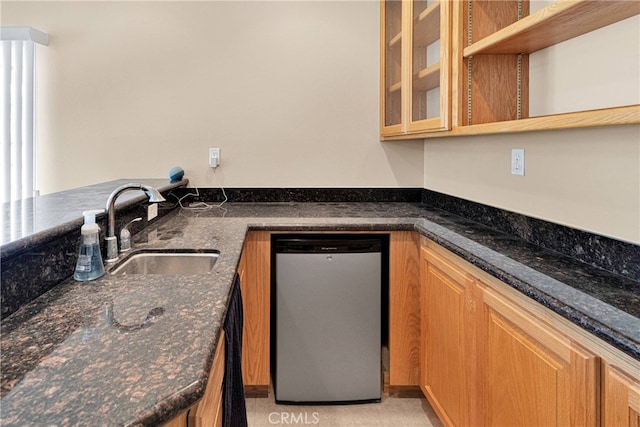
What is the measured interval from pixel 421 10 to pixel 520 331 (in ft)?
5.32

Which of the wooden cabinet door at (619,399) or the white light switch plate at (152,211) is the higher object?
the white light switch plate at (152,211)

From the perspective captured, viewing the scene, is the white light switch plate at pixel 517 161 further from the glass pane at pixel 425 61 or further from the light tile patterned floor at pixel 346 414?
the light tile patterned floor at pixel 346 414

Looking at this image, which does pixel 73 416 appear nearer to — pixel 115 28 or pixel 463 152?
pixel 463 152

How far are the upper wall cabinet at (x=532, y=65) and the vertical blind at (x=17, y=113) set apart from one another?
2445 mm

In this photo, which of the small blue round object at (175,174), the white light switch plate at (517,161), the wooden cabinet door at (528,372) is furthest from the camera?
the small blue round object at (175,174)

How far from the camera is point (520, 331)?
1247mm

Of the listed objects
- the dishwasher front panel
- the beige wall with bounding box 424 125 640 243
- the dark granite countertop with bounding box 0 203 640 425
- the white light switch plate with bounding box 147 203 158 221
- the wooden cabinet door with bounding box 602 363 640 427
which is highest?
the beige wall with bounding box 424 125 640 243

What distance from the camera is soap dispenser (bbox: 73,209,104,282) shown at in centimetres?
124

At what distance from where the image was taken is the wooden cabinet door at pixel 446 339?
1.61 meters

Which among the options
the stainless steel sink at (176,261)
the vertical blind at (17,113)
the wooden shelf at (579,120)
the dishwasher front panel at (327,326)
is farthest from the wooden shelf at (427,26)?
the vertical blind at (17,113)

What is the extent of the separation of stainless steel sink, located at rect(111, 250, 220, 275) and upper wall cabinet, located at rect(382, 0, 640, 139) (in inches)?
45.4

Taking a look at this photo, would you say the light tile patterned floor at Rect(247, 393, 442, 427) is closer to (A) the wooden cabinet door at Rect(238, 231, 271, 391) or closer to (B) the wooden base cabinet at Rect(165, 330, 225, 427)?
(A) the wooden cabinet door at Rect(238, 231, 271, 391)

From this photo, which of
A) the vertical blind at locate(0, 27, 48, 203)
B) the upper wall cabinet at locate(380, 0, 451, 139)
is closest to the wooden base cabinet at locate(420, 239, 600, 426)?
the upper wall cabinet at locate(380, 0, 451, 139)

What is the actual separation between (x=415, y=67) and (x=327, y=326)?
1.42 m
